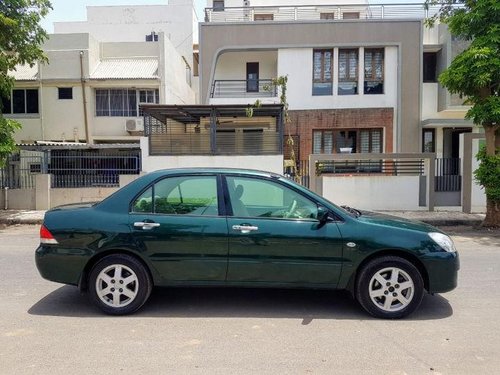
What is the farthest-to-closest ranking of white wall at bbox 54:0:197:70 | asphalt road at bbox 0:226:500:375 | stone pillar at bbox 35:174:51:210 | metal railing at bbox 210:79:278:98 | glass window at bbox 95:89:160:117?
white wall at bbox 54:0:197:70 → glass window at bbox 95:89:160:117 → metal railing at bbox 210:79:278:98 → stone pillar at bbox 35:174:51:210 → asphalt road at bbox 0:226:500:375

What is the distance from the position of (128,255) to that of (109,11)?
3216 cm

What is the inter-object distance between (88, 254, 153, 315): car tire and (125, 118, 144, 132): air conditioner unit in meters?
18.6

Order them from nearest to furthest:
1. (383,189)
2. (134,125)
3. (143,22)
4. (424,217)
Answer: (424,217) < (383,189) < (134,125) < (143,22)

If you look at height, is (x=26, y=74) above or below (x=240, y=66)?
above

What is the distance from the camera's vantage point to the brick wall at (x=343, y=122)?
18969 mm

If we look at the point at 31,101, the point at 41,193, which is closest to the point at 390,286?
the point at 41,193

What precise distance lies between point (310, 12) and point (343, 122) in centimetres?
656

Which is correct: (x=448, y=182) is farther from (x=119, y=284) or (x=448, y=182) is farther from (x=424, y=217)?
(x=119, y=284)

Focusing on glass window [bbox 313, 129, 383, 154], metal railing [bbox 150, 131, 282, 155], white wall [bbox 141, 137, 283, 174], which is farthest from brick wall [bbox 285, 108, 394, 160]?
white wall [bbox 141, 137, 283, 174]

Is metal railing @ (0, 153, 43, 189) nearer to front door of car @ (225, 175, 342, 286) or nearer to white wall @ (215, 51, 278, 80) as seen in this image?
white wall @ (215, 51, 278, 80)

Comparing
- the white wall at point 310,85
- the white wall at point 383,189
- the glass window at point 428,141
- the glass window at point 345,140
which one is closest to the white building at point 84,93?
the white wall at point 310,85

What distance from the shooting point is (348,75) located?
1927 centimetres

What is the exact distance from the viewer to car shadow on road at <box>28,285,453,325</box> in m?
4.74

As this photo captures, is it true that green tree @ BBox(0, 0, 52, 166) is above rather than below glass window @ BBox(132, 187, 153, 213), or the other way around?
above
